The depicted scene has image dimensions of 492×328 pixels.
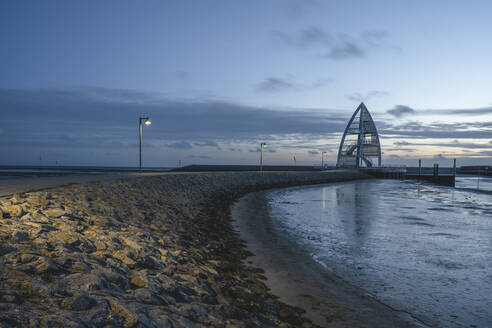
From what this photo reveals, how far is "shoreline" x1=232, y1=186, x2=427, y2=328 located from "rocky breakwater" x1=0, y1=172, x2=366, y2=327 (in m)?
0.51

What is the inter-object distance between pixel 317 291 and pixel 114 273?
16.6ft

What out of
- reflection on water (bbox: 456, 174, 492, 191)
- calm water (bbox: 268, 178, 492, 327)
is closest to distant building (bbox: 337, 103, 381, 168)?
reflection on water (bbox: 456, 174, 492, 191)

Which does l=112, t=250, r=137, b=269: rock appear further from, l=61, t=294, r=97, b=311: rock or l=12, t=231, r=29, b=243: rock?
l=61, t=294, r=97, b=311: rock

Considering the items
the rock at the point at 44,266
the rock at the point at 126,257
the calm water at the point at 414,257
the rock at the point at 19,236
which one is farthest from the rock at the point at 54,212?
the calm water at the point at 414,257

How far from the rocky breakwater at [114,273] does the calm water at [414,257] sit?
125 inches

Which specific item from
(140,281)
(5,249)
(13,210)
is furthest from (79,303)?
(13,210)

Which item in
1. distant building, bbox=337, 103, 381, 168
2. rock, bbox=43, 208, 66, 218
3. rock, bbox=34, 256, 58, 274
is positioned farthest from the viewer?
distant building, bbox=337, 103, 381, 168

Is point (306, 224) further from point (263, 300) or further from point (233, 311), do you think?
point (233, 311)

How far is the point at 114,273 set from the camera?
5883 mm

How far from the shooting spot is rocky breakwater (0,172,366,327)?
4391 millimetres

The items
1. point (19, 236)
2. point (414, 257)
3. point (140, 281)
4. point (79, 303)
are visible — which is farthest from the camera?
point (414, 257)

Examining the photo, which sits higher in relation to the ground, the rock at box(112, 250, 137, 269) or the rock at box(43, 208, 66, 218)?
the rock at box(43, 208, 66, 218)

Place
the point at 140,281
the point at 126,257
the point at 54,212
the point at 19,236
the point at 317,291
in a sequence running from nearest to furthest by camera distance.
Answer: the point at 140,281, the point at 19,236, the point at 126,257, the point at 317,291, the point at 54,212

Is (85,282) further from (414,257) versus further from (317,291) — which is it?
(414,257)
